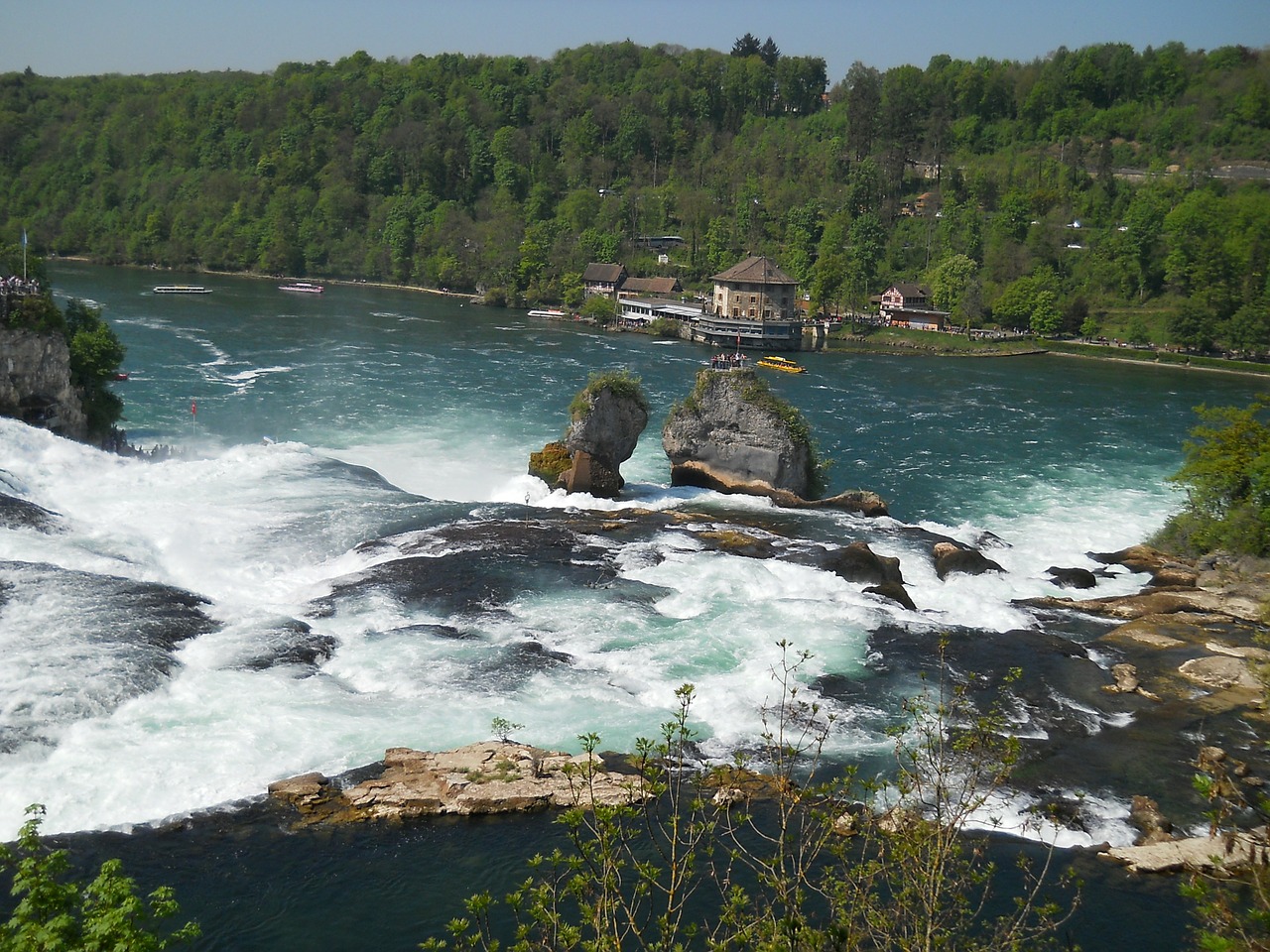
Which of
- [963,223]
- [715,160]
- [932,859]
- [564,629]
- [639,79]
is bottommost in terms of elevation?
[564,629]

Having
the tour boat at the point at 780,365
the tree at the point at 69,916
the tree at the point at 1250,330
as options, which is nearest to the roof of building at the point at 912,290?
the tree at the point at 1250,330

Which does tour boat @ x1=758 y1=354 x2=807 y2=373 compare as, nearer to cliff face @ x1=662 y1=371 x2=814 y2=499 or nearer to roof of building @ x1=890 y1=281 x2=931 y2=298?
roof of building @ x1=890 y1=281 x2=931 y2=298

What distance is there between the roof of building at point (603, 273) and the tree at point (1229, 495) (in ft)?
262

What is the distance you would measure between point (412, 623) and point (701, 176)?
123477 millimetres

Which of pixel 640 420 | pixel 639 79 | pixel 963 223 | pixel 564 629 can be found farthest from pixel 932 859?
pixel 639 79

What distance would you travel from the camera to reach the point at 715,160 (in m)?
143

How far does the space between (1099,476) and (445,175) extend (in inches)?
4365

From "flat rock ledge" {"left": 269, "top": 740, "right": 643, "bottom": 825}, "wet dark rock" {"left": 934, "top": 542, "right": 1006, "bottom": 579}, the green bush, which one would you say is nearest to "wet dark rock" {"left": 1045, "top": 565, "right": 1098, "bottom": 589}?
"wet dark rock" {"left": 934, "top": 542, "right": 1006, "bottom": 579}

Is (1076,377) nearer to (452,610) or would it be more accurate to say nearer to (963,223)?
(963,223)

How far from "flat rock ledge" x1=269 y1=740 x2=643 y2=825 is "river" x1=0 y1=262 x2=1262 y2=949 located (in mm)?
457

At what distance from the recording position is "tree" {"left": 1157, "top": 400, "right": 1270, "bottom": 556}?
34281 mm

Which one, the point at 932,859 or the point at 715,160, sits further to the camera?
the point at 715,160

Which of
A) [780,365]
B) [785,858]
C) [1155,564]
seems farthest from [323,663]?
[780,365]

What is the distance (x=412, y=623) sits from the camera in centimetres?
2677
